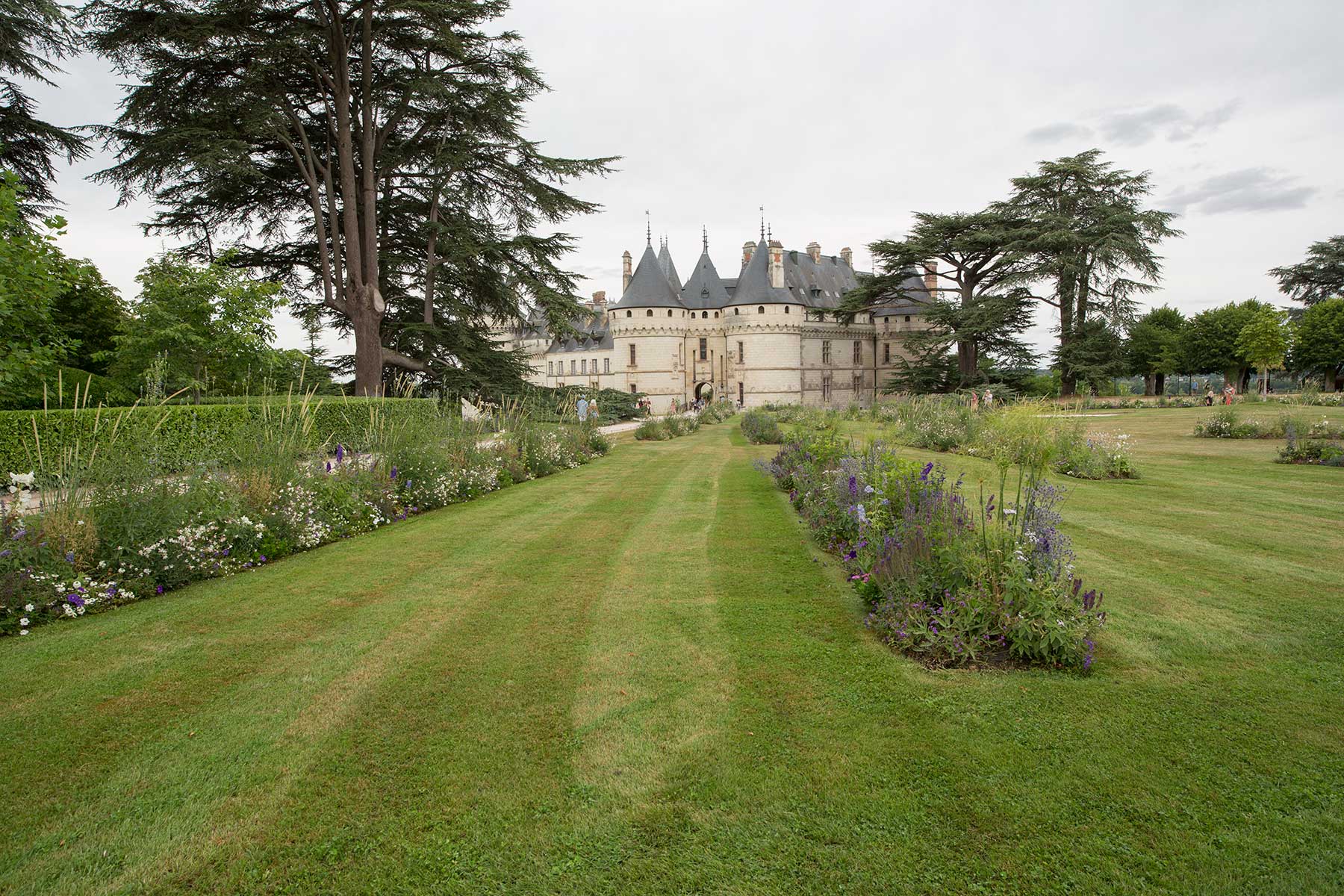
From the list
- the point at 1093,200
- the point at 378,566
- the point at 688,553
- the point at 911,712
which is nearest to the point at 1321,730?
the point at 911,712

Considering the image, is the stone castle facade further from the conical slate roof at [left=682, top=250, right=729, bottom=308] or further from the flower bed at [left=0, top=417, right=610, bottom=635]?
the flower bed at [left=0, top=417, right=610, bottom=635]

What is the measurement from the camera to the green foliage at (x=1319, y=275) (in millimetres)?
42875

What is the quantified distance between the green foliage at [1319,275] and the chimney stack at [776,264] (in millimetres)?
31783

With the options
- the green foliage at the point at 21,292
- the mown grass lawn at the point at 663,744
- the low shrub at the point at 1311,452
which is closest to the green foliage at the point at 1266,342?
the low shrub at the point at 1311,452

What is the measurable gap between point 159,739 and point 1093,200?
130 feet

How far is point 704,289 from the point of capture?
159ft

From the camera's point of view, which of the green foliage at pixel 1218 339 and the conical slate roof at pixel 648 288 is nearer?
the green foliage at pixel 1218 339

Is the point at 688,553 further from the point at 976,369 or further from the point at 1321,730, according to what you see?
the point at 976,369

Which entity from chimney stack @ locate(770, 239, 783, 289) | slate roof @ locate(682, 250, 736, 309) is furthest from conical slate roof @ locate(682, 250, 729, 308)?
chimney stack @ locate(770, 239, 783, 289)

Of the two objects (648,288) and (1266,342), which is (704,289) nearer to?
(648,288)

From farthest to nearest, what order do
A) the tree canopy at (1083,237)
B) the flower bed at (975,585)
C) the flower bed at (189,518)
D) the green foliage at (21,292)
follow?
1. the tree canopy at (1083,237)
2. the green foliage at (21,292)
3. the flower bed at (189,518)
4. the flower bed at (975,585)

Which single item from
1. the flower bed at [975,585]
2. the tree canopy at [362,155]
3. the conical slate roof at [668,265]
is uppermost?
the conical slate roof at [668,265]

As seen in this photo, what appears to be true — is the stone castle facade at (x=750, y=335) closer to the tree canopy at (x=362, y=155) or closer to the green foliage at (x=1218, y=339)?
the green foliage at (x=1218, y=339)

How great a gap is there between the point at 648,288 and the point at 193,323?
32.8 metres
